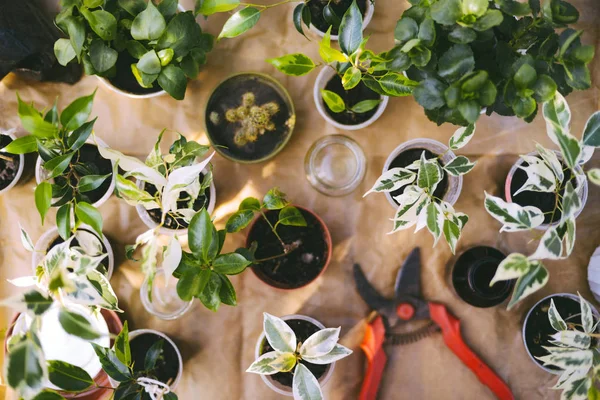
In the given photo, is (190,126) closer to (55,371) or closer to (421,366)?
(55,371)

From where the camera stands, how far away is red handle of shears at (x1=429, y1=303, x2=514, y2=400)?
3.48 feet

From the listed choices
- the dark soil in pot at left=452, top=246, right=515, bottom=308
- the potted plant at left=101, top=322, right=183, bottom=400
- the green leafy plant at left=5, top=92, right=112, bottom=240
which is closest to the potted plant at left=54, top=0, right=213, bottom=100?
the green leafy plant at left=5, top=92, right=112, bottom=240

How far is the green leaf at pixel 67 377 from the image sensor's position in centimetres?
74

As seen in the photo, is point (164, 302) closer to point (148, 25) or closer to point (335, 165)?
point (335, 165)

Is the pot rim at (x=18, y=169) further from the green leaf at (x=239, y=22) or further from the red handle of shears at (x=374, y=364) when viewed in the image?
the red handle of shears at (x=374, y=364)

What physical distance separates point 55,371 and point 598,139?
95 centimetres

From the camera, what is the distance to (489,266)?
1.09 m

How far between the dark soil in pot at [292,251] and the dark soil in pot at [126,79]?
41 centimetres

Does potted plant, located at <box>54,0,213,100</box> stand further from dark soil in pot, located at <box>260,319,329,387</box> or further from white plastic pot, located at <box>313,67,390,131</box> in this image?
dark soil in pot, located at <box>260,319,329,387</box>

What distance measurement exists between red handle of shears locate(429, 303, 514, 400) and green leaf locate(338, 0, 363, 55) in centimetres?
62

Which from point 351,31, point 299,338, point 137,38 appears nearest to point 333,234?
point 299,338

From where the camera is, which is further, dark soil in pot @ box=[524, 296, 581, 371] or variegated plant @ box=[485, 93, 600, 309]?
dark soil in pot @ box=[524, 296, 581, 371]

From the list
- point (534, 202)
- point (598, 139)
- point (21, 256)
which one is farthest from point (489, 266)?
point (21, 256)

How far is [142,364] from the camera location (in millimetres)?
1082
